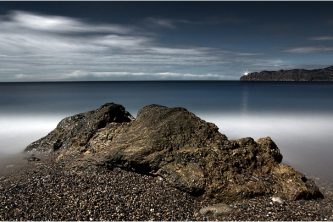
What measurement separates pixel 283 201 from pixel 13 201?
927 centimetres

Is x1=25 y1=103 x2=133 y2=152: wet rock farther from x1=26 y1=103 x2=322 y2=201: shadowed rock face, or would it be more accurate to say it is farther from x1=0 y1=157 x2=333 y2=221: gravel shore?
x1=0 y1=157 x2=333 y2=221: gravel shore

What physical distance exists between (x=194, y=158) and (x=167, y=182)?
149 centimetres

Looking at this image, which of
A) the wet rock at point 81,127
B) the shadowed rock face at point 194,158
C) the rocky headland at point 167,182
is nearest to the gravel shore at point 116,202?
the rocky headland at point 167,182

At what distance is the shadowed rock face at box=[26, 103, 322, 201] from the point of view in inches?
532

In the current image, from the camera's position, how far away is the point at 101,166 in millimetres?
15812

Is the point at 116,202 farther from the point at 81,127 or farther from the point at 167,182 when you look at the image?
the point at 81,127

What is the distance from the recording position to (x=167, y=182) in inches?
560

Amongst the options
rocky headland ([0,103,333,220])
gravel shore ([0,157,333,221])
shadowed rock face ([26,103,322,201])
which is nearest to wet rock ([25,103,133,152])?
shadowed rock face ([26,103,322,201])

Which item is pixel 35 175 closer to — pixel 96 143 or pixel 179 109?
pixel 96 143

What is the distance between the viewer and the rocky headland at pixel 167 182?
38.5ft

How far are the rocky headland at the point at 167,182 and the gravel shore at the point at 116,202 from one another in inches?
1.2

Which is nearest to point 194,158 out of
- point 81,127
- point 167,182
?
point 167,182

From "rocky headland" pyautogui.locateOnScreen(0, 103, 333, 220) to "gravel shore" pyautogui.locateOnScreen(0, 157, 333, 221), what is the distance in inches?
1.2

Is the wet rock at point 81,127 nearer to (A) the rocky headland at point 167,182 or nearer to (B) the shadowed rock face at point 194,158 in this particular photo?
(B) the shadowed rock face at point 194,158
